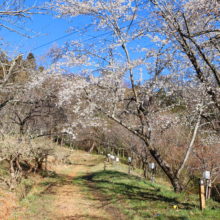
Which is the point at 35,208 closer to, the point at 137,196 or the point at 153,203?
the point at 137,196

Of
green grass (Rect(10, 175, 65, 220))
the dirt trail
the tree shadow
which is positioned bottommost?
green grass (Rect(10, 175, 65, 220))

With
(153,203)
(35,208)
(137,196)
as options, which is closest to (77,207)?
(35,208)

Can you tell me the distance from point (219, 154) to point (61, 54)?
11442mm

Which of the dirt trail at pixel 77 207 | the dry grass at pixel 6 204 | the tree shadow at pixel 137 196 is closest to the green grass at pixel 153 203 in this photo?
the tree shadow at pixel 137 196

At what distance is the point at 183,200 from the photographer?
237 inches

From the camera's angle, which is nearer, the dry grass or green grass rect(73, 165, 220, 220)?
green grass rect(73, 165, 220, 220)

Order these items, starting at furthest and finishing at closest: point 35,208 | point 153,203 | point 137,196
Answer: point 137,196 < point 35,208 < point 153,203

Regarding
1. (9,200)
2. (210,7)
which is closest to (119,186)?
(9,200)

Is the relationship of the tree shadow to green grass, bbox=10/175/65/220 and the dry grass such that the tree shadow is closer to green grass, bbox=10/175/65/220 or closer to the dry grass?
green grass, bbox=10/175/65/220

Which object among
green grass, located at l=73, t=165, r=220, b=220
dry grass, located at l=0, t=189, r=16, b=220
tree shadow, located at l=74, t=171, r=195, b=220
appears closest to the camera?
green grass, located at l=73, t=165, r=220, b=220

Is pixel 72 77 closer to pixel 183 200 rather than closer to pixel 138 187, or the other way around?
pixel 138 187

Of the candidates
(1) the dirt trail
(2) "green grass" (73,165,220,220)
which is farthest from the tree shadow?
(1) the dirt trail

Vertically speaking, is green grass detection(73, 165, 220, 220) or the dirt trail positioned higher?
green grass detection(73, 165, 220, 220)

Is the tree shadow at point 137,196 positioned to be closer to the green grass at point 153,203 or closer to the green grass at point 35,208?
the green grass at point 153,203
